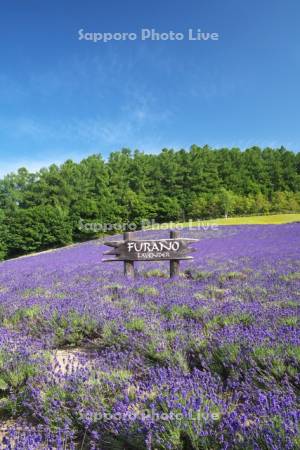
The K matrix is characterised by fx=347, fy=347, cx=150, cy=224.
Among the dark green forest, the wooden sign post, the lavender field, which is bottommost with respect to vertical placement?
the lavender field

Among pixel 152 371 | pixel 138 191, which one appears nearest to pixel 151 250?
pixel 152 371

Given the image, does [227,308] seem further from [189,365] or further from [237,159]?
[237,159]

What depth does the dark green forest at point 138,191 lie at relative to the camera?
4034 cm

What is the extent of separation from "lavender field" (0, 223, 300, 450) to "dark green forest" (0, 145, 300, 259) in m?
36.0

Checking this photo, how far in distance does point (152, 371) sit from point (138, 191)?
169 feet

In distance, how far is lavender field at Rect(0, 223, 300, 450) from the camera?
6.18 feet

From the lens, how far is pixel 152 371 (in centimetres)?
259

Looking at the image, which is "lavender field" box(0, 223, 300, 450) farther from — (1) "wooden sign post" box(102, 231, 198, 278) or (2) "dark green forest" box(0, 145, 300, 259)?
(2) "dark green forest" box(0, 145, 300, 259)

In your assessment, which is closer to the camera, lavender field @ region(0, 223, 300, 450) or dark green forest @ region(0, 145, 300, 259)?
lavender field @ region(0, 223, 300, 450)

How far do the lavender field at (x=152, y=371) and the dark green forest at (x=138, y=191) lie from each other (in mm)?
35990

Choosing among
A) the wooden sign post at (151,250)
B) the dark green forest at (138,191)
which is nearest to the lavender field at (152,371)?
the wooden sign post at (151,250)

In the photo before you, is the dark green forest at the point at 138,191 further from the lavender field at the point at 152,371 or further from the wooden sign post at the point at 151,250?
the lavender field at the point at 152,371

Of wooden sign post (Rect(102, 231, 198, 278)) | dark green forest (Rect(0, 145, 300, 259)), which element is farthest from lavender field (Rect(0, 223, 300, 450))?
dark green forest (Rect(0, 145, 300, 259))

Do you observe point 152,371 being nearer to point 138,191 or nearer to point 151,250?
point 151,250
